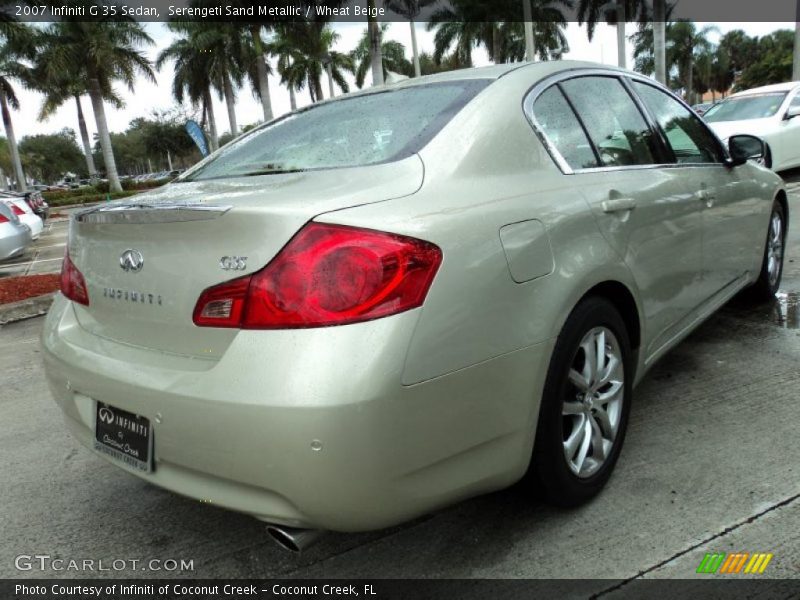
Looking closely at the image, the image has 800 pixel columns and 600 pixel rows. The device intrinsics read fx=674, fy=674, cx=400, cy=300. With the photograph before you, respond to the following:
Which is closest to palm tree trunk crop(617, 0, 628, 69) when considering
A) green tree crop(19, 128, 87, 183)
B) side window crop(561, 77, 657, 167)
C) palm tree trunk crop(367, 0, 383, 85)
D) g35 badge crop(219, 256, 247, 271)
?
palm tree trunk crop(367, 0, 383, 85)

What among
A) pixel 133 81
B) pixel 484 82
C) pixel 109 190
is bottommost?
pixel 109 190

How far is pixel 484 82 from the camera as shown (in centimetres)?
243

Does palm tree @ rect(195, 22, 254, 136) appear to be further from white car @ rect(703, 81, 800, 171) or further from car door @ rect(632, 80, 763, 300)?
car door @ rect(632, 80, 763, 300)

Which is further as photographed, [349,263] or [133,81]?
[133,81]

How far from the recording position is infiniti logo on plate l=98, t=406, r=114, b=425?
2.04 meters

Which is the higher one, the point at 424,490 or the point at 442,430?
the point at 442,430

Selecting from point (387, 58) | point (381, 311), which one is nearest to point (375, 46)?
point (381, 311)

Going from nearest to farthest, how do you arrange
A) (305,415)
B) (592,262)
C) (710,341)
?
(305,415)
(592,262)
(710,341)

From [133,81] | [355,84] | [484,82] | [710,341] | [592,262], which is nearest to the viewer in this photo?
[592,262]

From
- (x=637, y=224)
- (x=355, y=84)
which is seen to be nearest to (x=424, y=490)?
(x=637, y=224)

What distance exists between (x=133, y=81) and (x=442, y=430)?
32606mm

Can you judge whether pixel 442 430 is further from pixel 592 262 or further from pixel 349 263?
pixel 592 262

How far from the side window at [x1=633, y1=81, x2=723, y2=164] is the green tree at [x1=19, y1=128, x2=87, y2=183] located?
8186cm

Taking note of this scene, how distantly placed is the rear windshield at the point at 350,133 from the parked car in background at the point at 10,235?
767cm
